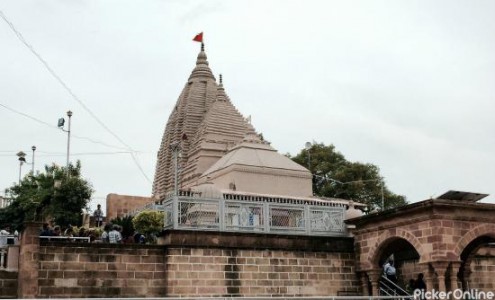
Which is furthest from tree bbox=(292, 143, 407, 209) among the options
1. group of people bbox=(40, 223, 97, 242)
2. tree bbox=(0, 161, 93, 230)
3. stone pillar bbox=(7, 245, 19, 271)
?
stone pillar bbox=(7, 245, 19, 271)

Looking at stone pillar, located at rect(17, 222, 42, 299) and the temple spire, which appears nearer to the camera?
stone pillar, located at rect(17, 222, 42, 299)

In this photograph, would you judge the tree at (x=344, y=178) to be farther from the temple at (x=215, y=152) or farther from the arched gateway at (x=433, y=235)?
the arched gateway at (x=433, y=235)

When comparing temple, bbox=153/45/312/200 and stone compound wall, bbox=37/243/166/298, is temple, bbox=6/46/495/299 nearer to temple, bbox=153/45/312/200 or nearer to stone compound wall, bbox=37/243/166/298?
stone compound wall, bbox=37/243/166/298

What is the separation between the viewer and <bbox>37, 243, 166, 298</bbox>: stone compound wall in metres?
14.7

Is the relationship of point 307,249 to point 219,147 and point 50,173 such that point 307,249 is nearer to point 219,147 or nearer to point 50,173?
point 219,147

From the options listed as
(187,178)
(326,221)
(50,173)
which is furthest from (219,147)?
(326,221)

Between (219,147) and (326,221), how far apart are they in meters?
17.9

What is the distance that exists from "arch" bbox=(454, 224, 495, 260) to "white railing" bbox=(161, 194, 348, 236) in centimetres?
382

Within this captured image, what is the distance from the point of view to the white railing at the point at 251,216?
54.0ft

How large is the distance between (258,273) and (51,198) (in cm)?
1487

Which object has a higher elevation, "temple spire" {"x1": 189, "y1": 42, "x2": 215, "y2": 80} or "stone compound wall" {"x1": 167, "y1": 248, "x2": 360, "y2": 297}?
"temple spire" {"x1": 189, "y1": 42, "x2": 215, "y2": 80}

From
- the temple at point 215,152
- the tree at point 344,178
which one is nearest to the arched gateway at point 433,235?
the temple at point 215,152

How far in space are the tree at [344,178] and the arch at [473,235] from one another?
2588 cm

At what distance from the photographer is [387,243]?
17078mm
